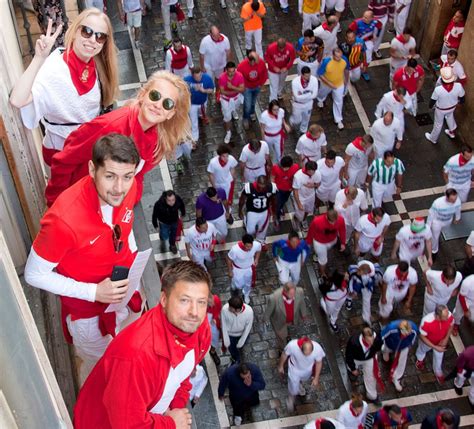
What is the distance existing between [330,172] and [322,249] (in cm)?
145

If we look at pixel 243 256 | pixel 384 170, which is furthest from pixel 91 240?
pixel 384 170

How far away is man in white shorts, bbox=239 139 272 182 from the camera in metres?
14.5

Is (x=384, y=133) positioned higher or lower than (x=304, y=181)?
higher

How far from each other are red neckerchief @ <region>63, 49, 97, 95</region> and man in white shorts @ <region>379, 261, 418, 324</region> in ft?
25.5

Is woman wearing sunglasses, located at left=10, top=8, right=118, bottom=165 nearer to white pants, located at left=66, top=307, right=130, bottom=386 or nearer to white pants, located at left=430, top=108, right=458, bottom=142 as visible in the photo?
white pants, located at left=66, top=307, right=130, bottom=386

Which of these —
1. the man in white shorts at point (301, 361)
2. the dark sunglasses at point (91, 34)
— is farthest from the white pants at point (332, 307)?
the dark sunglasses at point (91, 34)

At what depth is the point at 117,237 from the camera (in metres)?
5.72

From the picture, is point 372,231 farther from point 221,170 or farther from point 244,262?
point 221,170

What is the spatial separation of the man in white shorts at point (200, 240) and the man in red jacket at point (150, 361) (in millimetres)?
7784

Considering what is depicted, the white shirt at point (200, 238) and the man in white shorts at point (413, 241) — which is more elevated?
the white shirt at point (200, 238)

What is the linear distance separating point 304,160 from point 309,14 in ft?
15.7

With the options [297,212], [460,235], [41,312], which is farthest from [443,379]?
[41,312]

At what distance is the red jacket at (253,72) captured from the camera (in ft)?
52.7

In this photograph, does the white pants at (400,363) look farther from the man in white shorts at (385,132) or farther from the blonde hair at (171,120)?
the blonde hair at (171,120)
